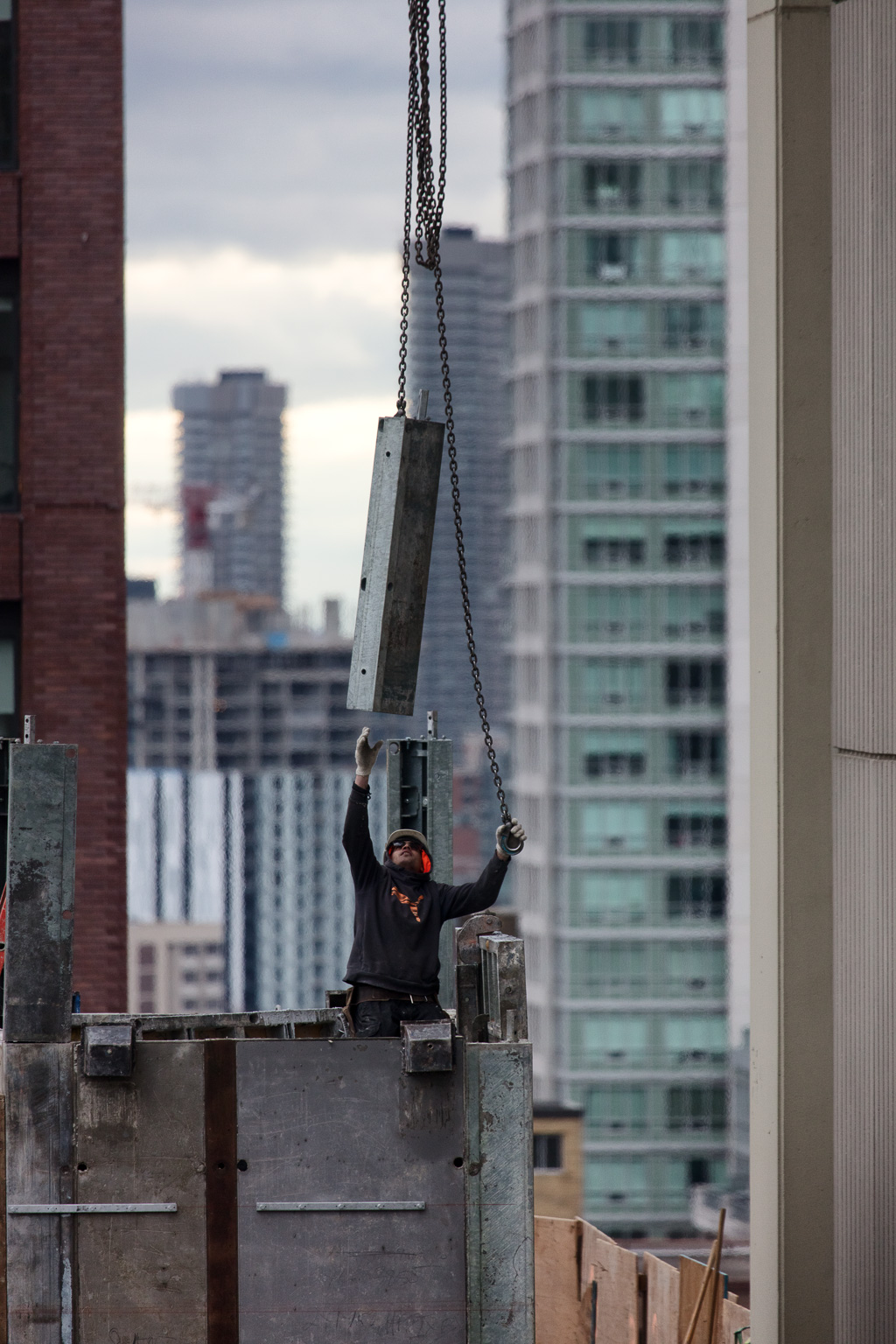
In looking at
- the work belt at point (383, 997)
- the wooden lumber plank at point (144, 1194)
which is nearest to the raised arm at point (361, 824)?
the work belt at point (383, 997)

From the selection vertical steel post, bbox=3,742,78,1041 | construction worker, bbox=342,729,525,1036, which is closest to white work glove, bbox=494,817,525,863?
construction worker, bbox=342,729,525,1036

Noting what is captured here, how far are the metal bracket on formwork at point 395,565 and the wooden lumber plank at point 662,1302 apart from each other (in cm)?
529

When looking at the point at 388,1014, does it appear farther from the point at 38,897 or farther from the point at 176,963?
the point at 176,963

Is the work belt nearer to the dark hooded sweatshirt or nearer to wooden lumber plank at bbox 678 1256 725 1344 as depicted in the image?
the dark hooded sweatshirt

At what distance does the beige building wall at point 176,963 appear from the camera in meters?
176

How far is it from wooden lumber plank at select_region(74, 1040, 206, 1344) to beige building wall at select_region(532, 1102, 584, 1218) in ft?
153

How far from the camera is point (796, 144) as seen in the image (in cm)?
1178

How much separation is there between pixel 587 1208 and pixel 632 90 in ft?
180

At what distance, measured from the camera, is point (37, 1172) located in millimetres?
10391

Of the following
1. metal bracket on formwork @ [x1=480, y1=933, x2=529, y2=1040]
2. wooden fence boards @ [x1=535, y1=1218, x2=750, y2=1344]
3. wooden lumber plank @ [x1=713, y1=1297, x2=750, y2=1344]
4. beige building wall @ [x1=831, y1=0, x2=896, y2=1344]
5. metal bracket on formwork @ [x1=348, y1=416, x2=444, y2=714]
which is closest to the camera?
metal bracket on formwork @ [x1=480, y1=933, x2=529, y2=1040]

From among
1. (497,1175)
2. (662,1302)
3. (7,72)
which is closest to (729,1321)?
(662,1302)

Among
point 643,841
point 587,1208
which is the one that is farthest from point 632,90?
point 587,1208

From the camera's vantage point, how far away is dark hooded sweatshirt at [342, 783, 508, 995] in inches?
446

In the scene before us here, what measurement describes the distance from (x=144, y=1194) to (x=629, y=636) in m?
82.9
